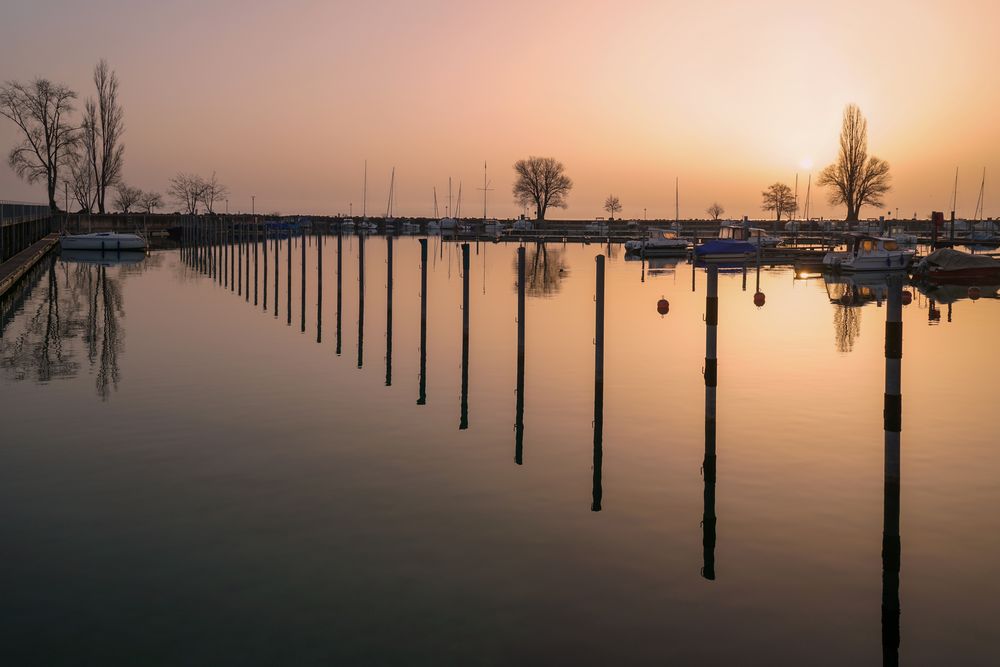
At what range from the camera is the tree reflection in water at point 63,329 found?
2805cm

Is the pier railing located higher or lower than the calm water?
higher

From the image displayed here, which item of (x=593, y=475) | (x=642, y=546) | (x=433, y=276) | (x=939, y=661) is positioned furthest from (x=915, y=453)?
(x=433, y=276)

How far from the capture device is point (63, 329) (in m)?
37.6

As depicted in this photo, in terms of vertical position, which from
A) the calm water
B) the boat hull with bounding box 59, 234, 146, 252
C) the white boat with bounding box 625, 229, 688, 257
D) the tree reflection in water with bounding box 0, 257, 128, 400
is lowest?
the calm water

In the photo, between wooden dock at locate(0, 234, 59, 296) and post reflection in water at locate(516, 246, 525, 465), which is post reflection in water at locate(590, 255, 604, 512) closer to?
post reflection in water at locate(516, 246, 525, 465)

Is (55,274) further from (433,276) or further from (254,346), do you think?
(254,346)

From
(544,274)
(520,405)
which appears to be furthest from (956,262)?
(520,405)

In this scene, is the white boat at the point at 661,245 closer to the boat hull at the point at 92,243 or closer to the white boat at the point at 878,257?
the white boat at the point at 878,257

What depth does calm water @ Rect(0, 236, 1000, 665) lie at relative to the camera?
10.6 metres

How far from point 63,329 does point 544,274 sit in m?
43.7

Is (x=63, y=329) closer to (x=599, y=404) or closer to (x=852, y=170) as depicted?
(x=599, y=404)

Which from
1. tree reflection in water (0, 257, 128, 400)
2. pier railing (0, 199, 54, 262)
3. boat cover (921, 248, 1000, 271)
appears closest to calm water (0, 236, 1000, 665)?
tree reflection in water (0, 257, 128, 400)

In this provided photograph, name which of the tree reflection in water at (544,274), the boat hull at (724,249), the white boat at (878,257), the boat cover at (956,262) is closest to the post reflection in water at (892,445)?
the tree reflection in water at (544,274)

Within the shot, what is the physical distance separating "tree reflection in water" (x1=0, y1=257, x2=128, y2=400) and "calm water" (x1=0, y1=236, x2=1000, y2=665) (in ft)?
1.19
